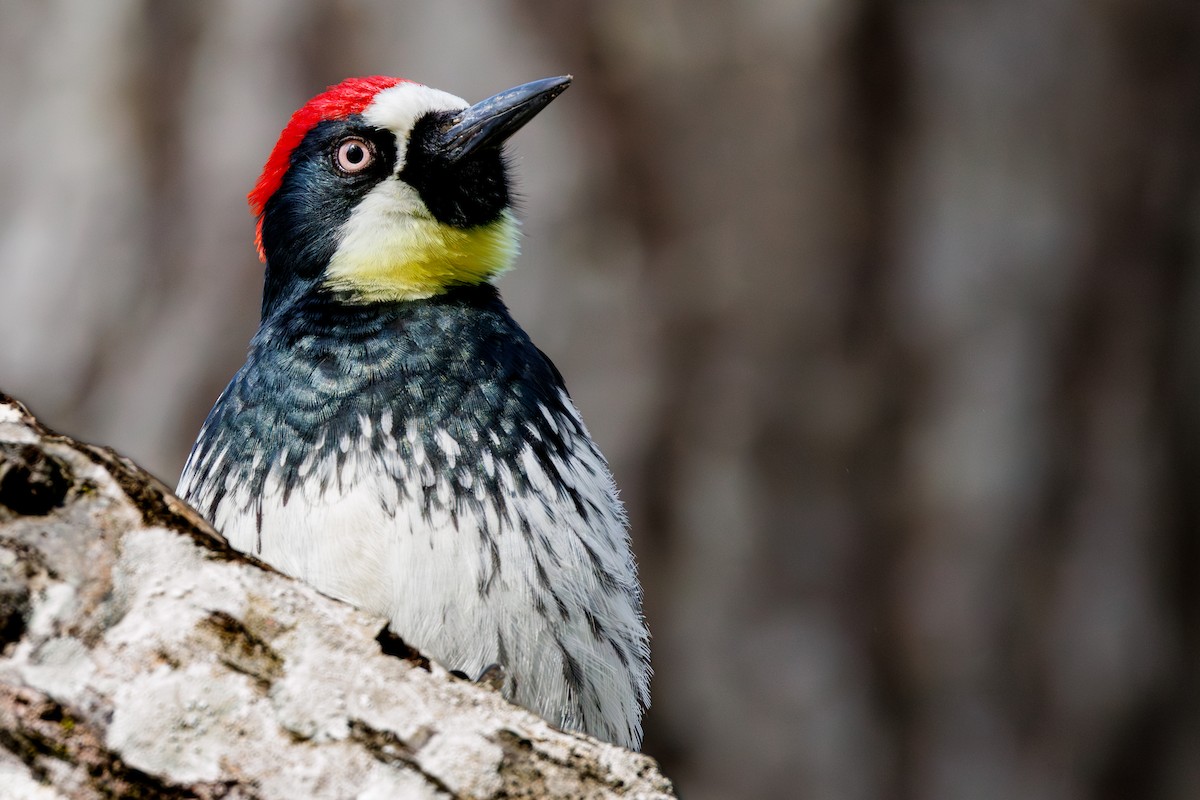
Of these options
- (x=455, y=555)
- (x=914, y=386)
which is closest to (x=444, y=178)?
(x=455, y=555)

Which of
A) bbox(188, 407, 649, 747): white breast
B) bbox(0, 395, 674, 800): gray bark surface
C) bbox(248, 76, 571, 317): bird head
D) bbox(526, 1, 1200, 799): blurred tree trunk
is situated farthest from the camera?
bbox(526, 1, 1200, 799): blurred tree trunk

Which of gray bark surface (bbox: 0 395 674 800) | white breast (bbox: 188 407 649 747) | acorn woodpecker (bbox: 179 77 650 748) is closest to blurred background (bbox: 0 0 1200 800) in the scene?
acorn woodpecker (bbox: 179 77 650 748)

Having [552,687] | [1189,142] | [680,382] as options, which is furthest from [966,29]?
[552,687]

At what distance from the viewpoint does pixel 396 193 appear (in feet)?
9.27

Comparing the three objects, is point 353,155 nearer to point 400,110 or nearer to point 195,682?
point 400,110

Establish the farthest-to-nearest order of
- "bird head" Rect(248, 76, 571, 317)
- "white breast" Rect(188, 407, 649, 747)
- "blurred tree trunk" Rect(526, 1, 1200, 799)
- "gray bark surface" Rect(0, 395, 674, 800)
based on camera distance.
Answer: "blurred tree trunk" Rect(526, 1, 1200, 799) < "bird head" Rect(248, 76, 571, 317) < "white breast" Rect(188, 407, 649, 747) < "gray bark surface" Rect(0, 395, 674, 800)

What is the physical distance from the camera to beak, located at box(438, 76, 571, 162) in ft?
9.23

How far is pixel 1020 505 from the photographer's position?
4.20 m

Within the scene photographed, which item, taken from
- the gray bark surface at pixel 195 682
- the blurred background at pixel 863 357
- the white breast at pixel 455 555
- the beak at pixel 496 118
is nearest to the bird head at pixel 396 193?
the beak at pixel 496 118

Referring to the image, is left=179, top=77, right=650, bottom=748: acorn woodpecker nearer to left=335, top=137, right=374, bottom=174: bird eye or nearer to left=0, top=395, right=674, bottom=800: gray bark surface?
left=335, top=137, right=374, bottom=174: bird eye

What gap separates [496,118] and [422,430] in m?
0.77

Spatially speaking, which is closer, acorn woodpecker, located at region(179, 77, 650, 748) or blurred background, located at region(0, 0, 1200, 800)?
acorn woodpecker, located at region(179, 77, 650, 748)

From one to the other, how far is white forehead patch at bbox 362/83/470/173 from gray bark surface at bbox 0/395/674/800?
1.43 m

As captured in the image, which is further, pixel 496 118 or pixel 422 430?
pixel 496 118
